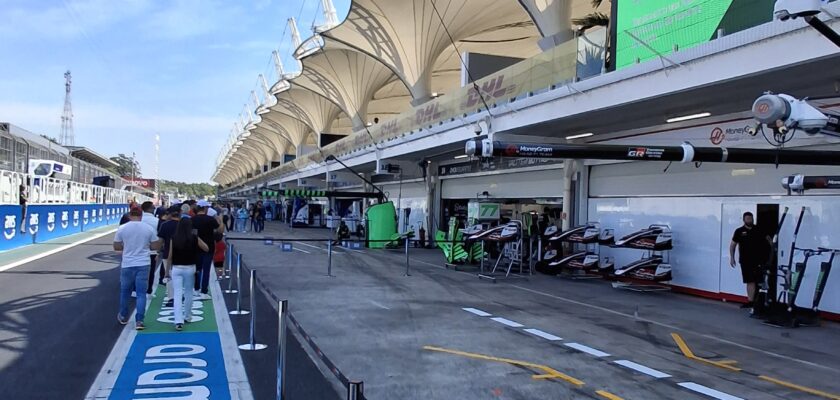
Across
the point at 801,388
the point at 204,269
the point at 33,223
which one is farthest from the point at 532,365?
the point at 33,223

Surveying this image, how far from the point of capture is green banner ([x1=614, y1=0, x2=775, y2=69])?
9.12 m

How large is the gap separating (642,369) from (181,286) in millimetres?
6113

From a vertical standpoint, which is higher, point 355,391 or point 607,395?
point 355,391

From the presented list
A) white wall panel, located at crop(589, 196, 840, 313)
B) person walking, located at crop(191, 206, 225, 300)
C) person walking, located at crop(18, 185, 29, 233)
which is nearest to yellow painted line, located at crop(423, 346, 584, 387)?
person walking, located at crop(191, 206, 225, 300)

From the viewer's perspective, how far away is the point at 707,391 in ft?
19.2

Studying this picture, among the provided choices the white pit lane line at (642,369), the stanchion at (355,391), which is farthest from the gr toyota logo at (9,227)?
the stanchion at (355,391)

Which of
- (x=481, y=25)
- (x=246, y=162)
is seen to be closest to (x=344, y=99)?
(x=481, y=25)

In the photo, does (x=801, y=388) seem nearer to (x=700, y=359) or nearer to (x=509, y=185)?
(x=700, y=359)

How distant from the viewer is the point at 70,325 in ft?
26.0

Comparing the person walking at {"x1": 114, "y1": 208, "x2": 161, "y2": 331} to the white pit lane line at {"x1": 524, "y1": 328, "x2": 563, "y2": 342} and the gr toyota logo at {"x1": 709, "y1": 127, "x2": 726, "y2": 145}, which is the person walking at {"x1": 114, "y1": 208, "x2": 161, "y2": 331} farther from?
the gr toyota logo at {"x1": 709, "y1": 127, "x2": 726, "y2": 145}

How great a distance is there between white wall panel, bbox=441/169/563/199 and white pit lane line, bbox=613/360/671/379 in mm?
12107

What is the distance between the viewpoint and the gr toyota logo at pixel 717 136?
12398 mm

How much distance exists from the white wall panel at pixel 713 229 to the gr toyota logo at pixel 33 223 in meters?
18.9

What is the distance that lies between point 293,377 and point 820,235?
10.0 m
